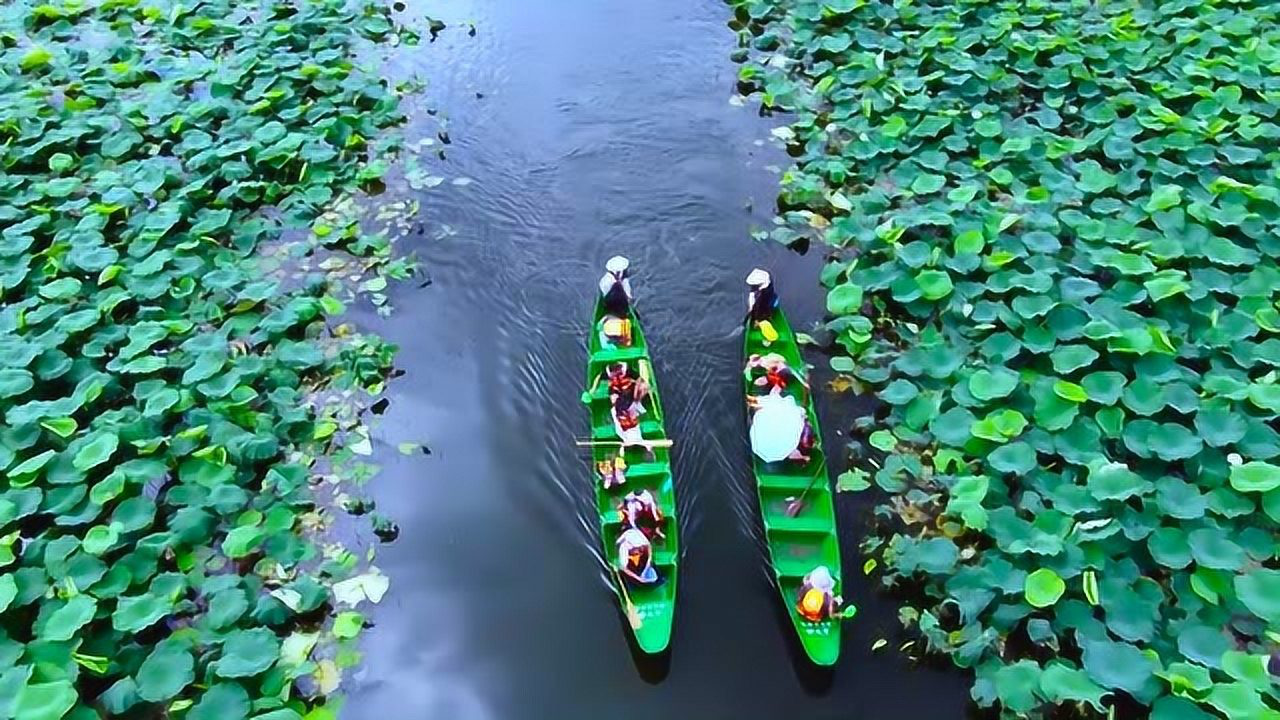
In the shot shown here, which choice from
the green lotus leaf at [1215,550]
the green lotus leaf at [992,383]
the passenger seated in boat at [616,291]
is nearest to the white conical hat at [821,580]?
the green lotus leaf at [992,383]

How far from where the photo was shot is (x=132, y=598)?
5105mm

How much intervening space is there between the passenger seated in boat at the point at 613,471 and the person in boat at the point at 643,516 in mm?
229

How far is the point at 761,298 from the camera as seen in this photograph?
6836 mm

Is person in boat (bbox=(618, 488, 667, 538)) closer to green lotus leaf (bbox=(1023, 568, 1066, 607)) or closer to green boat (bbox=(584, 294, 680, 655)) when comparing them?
green boat (bbox=(584, 294, 680, 655))

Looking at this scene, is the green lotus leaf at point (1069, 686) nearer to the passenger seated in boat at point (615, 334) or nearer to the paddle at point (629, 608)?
the paddle at point (629, 608)

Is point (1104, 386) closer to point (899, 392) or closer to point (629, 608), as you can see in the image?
point (899, 392)

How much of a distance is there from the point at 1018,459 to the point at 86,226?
730 centimetres

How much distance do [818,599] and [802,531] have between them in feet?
1.75

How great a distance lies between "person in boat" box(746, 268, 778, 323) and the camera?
6.82 metres

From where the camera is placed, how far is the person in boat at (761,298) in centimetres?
682

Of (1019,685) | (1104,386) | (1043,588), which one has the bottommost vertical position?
(1019,685)

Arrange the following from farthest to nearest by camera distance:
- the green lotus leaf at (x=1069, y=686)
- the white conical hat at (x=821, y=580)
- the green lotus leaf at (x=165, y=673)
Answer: the white conical hat at (x=821, y=580) → the green lotus leaf at (x=165, y=673) → the green lotus leaf at (x=1069, y=686)

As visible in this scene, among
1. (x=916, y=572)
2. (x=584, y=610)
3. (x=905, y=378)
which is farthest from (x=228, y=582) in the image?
→ (x=905, y=378)

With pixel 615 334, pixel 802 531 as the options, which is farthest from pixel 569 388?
pixel 802 531
